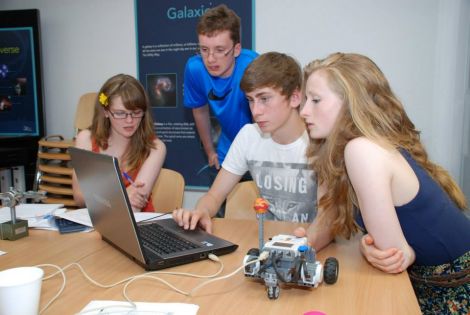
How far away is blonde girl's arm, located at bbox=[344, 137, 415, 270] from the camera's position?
1.06 meters

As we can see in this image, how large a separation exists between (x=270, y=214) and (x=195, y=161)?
1.54m

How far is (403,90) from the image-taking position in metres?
2.79

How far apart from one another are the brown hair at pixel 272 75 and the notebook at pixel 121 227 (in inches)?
24.4

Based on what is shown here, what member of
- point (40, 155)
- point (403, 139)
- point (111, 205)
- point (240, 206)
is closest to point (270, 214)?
point (240, 206)

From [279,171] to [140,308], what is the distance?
981mm

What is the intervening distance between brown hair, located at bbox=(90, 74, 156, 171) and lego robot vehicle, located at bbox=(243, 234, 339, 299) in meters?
1.16

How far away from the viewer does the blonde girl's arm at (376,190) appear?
106 cm

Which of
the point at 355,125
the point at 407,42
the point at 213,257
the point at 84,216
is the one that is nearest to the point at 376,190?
the point at 355,125

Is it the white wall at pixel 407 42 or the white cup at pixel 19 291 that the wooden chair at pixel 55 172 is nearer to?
the white wall at pixel 407 42

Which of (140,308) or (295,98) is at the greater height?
(295,98)

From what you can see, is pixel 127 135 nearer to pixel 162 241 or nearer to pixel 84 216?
pixel 84 216

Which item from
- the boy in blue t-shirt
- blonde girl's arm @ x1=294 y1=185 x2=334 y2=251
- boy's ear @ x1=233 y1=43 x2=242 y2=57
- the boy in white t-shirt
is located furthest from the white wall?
blonde girl's arm @ x1=294 y1=185 x2=334 y2=251

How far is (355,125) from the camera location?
3.91 ft

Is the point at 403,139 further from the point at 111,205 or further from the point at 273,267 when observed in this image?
the point at 111,205
